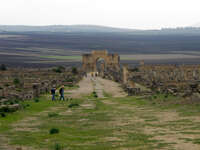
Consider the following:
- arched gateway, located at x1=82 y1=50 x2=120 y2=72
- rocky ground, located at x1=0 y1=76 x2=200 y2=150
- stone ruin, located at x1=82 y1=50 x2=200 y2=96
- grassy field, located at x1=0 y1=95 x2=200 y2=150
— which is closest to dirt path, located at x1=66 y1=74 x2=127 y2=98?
stone ruin, located at x1=82 y1=50 x2=200 y2=96

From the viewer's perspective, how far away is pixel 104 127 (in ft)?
62.6

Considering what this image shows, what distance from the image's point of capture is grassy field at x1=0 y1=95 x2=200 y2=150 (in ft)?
49.7

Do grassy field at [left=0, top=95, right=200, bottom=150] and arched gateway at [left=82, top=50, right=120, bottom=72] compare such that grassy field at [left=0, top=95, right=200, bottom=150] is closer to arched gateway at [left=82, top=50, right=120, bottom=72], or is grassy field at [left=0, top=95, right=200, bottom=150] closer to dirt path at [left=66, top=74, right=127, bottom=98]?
dirt path at [left=66, top=74, right=127, bottom=98]

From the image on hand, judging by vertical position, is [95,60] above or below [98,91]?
below

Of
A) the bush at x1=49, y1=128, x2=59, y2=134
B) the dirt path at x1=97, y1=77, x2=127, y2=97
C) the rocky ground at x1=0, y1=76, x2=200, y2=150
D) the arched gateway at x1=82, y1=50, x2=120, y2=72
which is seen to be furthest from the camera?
the arched gateway at x1=82, y1=50, x2=120, y2=72

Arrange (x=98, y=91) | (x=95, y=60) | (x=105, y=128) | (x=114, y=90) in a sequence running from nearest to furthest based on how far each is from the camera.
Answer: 1. (x=105, y=128)
2. (x=98, y=91)
3. (x=114, y=90)
4. (x=95, y=60)

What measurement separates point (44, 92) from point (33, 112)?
550 inches

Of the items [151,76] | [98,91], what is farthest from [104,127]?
[151,76]

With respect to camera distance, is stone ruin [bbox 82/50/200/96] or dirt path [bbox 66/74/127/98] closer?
stone ruin [bbox 82/50/200/96]

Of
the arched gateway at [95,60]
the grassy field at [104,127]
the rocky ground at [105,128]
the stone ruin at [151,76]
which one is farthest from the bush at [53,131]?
the arched gateway at [95,60]

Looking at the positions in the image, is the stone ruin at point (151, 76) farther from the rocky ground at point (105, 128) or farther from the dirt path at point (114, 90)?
the rocky ground at point (105, 128)

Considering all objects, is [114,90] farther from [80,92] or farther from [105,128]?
[105,128]

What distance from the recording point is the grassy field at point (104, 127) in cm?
1515

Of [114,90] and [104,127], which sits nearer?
[104,127]
